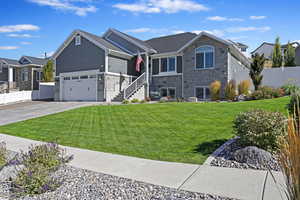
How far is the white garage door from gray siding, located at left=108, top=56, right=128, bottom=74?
206 centimetres

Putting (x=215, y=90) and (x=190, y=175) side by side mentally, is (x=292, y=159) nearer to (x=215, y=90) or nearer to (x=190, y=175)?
(x=190, y=175)

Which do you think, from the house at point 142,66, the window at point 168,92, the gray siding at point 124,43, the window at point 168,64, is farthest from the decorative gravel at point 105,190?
the gray siding at point 124,43

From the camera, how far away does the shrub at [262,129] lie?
5.30 meters

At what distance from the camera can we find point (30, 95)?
26.9m

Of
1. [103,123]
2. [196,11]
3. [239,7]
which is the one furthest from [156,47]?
[103,123]

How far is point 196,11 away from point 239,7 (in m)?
2.31

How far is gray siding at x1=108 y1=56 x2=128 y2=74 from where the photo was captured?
2223cm

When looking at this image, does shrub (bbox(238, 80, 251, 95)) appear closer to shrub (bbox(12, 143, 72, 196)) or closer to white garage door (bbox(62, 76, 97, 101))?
white garage door (bbox(62, 76, 97, 101))

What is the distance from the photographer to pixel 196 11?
1227cm

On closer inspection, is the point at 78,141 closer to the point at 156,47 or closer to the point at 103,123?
the point at 103,123

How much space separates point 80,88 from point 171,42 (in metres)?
11.2

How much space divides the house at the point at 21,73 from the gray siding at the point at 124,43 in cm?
1477

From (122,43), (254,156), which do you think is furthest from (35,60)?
(254,156)

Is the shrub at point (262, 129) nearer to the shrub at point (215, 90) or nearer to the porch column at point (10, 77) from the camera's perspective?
the shrub at point (215, 90)
